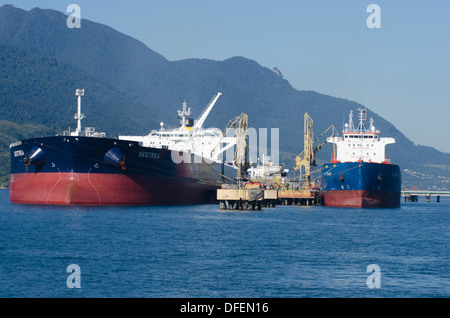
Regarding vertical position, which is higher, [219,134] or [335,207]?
[219,134]

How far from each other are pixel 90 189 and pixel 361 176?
95.4ft

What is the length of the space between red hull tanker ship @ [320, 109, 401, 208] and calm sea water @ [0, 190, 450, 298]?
22009 mm

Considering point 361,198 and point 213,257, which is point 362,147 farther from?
point 213,257

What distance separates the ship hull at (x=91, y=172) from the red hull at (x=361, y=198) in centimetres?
2006

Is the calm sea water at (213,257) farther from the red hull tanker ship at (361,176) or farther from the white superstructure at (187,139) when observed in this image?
the white superstructure at (187,139)

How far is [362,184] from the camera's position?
72250mm

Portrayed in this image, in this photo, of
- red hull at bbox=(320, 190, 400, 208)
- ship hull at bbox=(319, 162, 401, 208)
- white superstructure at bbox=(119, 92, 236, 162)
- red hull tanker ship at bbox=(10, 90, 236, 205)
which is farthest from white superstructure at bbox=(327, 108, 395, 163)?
red hull tanker ship at bbox=(10, 90, 236, 205)

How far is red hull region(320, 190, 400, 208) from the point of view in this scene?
73.1m

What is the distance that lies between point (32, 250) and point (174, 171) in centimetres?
3468

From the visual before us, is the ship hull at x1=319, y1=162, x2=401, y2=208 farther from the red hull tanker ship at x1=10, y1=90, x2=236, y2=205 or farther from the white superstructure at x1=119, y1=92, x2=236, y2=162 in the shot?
the red hull tanker ship at x1=10, y1=90, x2=236, y2=205

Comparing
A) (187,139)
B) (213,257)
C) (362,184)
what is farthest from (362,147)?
(213,257)
